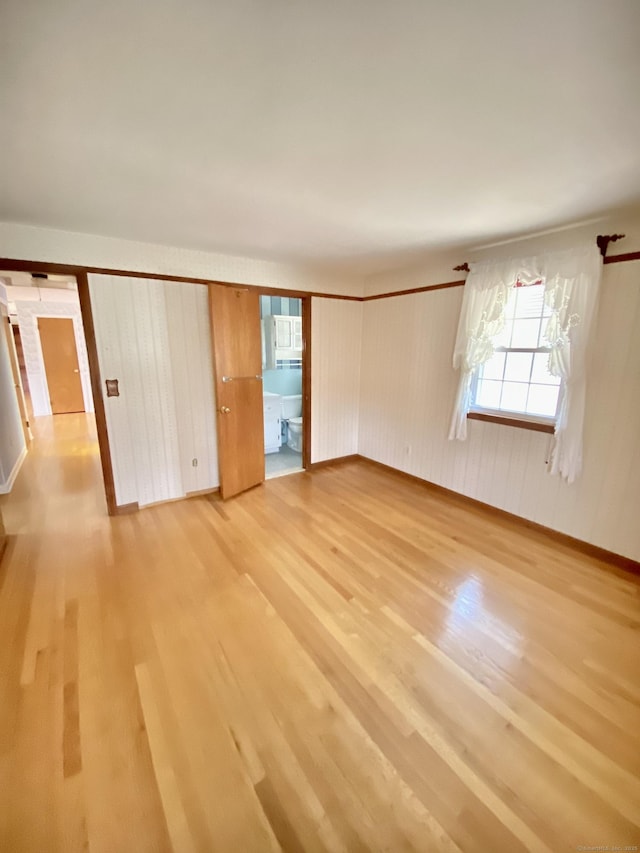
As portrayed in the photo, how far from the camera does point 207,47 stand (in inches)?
37.1

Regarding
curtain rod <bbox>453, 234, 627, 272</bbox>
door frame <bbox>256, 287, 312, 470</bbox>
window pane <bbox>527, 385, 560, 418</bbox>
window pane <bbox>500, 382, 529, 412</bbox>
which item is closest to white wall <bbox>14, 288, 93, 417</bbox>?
door frame <bbox>256, 287, 312, 470</bbox>

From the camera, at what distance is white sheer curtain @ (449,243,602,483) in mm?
2293

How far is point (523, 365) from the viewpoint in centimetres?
279

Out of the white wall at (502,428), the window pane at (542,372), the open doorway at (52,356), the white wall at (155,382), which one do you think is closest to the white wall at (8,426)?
the open doorway at (52,356)

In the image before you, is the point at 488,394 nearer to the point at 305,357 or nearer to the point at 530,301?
the point at 530,301

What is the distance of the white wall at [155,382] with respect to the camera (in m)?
2.84

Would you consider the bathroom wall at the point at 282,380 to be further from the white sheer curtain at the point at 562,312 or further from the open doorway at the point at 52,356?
the open doorway at the point at 52,356

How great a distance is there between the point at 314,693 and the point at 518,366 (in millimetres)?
2763

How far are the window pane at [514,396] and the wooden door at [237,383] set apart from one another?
7.84ft

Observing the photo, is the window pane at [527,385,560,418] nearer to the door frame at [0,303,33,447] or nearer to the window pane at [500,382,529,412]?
the window pane at [500,382,529,412]

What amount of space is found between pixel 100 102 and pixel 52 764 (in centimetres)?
239

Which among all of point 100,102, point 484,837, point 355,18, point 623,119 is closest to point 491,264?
point 623,119

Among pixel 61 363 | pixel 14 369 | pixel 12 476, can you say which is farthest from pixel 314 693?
pixel 61 363

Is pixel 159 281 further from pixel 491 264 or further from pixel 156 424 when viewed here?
pixel 491 264
